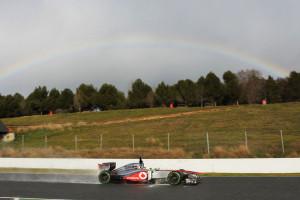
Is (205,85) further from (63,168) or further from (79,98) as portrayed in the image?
(63,168)

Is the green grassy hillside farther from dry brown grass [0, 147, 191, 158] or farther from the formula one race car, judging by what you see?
the formula one race car

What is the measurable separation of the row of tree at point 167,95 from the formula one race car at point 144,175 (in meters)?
86.6

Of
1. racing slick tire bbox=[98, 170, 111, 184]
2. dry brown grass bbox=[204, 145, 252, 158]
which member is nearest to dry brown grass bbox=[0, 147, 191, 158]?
dry brown grass bbox=[204, 145, 252, 158]

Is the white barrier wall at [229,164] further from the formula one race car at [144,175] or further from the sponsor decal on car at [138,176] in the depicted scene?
the sponsor decal on car at [138,176]

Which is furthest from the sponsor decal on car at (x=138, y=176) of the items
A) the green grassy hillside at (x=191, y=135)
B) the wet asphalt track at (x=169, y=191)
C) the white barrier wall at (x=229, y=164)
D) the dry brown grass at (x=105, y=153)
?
the green grassy hillside at (x=191, y=135)

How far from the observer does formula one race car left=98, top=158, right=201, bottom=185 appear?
59.6ft

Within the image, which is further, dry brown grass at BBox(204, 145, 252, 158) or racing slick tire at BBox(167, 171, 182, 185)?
dry brown grass at BBox(204, 145, 252, 158)

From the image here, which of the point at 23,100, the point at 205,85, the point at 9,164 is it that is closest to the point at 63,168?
the point at 9,164

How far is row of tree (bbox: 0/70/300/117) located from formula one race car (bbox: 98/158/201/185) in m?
86.6

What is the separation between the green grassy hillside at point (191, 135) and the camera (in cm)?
3435

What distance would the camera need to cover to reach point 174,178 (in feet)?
59.5

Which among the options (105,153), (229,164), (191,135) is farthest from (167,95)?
(229,164)

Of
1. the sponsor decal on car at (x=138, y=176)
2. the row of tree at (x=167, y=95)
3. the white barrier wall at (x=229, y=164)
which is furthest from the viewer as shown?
the row of tree at (x=167, y=95)

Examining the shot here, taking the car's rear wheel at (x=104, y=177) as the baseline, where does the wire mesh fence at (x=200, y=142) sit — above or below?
above
